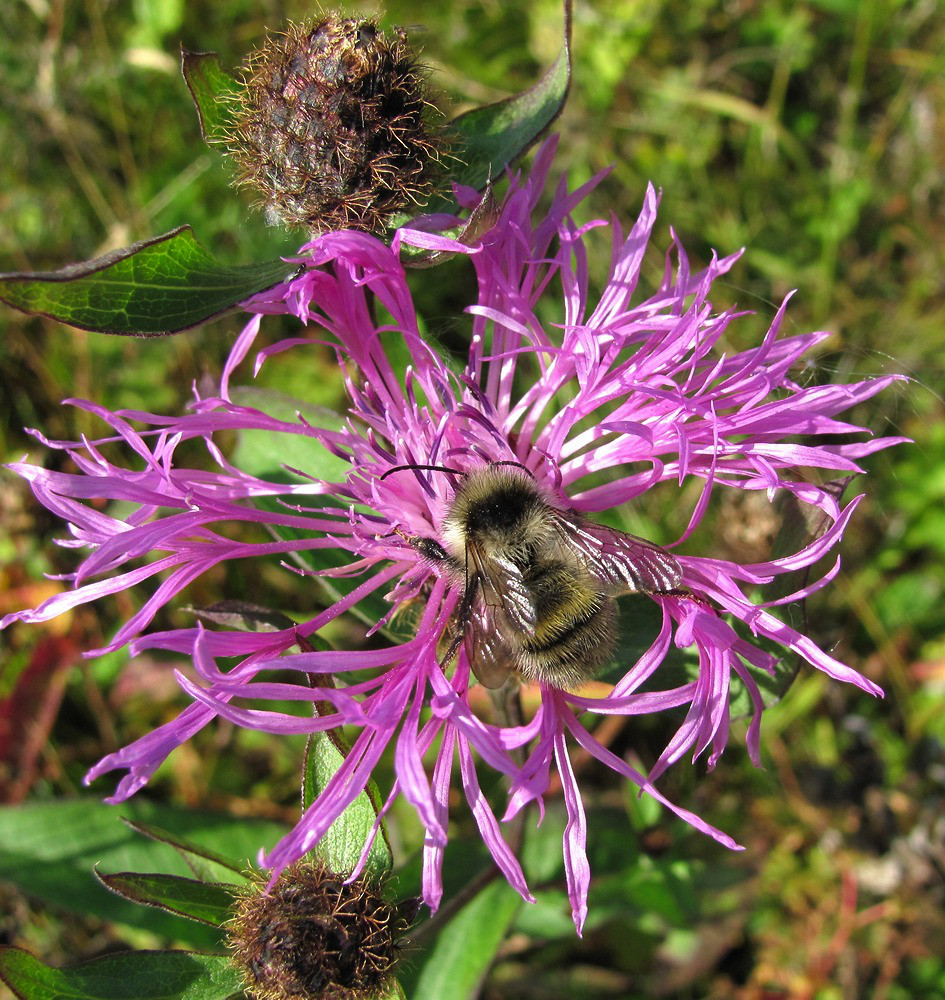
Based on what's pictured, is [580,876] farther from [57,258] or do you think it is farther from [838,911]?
[57,258]

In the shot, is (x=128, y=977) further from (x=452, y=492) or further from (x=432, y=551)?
(x=452, y=492)

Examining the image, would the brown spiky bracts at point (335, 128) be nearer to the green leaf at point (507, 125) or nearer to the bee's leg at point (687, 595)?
the green leaf at point (507, 125)

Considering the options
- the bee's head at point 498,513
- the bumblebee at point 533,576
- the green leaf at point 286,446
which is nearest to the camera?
the bumblebee at point 533,576

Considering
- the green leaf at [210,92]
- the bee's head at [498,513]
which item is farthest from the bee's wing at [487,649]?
the green leaf at [210,92]

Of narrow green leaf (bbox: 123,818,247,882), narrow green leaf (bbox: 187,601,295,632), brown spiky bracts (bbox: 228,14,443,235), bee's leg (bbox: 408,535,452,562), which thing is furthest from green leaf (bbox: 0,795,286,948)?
brown spiky bracts (bbox: 228,14,443,235)

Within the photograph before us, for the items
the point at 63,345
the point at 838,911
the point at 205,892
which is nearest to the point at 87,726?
the point at 63,345
